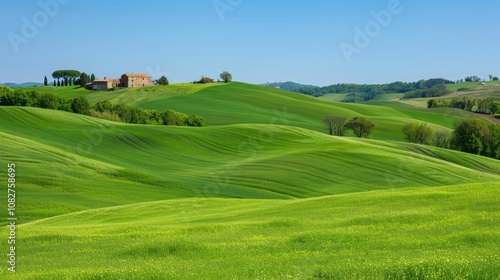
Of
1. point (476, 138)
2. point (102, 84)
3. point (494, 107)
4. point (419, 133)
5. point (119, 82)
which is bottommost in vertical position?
point (419, 133)

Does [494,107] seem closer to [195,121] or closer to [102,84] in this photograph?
[195,121]

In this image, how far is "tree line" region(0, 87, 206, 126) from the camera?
107m

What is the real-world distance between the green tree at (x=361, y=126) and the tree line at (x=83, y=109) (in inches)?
1219

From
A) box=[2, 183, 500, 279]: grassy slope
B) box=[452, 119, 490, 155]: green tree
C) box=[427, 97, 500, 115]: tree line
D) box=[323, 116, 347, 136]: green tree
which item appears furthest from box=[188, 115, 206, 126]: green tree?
box=[427, 97, 500, 115]: tree line

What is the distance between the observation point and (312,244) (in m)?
16.6

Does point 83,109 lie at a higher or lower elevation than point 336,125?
higher

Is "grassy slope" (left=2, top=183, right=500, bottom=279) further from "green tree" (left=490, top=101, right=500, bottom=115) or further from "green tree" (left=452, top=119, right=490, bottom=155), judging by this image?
A: "green tree" (left=490, top=101, right=500, bottom=115)

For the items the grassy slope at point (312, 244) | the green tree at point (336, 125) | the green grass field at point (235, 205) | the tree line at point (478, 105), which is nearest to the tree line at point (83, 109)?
the green grass field at point (235, 205)

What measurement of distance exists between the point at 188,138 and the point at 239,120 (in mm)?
44390

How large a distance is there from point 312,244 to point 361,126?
321ft

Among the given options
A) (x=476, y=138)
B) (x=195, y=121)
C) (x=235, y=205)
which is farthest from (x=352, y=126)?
(x=235, y=205)

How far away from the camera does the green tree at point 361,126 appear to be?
112 meters

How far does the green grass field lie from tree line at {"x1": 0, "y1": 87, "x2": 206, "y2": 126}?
14058 millimetres

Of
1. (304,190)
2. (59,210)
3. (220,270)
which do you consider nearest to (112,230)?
(220,270)
